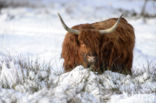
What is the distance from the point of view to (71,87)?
122 inches

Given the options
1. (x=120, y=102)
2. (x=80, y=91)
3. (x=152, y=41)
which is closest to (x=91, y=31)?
(x=80, y=91)

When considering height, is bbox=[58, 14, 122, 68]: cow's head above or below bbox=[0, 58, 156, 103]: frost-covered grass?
above

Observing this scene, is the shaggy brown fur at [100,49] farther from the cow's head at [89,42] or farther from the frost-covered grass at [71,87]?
the frost-covered grass at [71,87]

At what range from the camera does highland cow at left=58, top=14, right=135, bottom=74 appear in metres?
4.53

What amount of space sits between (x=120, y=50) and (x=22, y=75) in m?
2.06

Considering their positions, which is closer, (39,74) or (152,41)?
(39,74)

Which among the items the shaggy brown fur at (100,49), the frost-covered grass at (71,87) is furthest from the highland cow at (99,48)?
the frost-covered grass at (71,87)

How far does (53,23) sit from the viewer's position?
14211 mm

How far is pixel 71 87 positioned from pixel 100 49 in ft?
5.61

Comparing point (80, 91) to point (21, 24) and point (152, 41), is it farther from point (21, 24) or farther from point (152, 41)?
point (21, 24)

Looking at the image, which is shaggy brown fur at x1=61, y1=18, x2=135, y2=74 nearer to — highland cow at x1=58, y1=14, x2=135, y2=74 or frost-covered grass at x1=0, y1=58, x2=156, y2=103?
highland cow at x1=58, y1=14, x2=135, y2=74

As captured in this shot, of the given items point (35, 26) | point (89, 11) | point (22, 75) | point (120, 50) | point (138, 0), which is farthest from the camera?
point (138, 0)

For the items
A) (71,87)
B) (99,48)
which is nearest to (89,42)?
(99,48)

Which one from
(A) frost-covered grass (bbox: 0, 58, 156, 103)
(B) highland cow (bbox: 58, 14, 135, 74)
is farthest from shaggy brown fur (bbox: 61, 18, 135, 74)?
(A) frost-covered grass (bbox: 0, 58, 156, 103)
